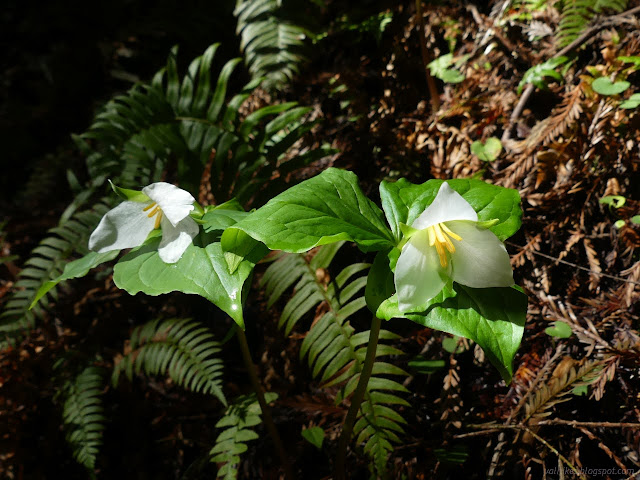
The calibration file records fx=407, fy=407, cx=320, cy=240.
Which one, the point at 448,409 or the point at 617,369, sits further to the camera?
the point at 448,409

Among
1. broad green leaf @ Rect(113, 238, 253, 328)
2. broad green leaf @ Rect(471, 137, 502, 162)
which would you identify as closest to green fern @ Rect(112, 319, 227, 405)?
broad green leaf @ Rect(113, 238, 253, 328)

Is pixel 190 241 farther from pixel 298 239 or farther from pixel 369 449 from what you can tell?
pixel 369 449

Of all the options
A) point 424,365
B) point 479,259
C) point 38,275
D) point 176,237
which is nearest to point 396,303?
point 479,259

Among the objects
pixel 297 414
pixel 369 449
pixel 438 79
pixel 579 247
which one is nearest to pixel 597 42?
pixel 438 79

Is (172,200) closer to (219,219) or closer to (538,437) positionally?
(219,219)

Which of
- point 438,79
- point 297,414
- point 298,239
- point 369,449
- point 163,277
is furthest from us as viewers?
point 438,79

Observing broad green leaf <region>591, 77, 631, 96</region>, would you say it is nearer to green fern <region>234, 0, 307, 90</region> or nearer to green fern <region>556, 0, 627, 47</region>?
green fern <region>556, 0, 627, 47</region>

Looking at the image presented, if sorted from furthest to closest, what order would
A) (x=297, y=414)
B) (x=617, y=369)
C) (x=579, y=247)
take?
(x=297, y=414) → (x=579, y=247) → (x=617, y=369)
